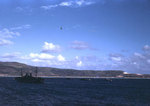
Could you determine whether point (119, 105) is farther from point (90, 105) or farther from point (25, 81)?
point (25, 81)

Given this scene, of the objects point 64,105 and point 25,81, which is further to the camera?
point 25,81

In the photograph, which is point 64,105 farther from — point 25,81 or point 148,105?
point 25,81

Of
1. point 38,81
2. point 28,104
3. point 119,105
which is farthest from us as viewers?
point 38,81

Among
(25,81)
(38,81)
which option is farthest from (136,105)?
(25,81)

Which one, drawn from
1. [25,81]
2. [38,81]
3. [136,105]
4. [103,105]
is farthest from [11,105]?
[25,81]

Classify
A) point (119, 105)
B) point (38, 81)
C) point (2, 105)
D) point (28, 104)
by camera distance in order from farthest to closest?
point (38, 81), point (119, 105), point (28, 104), point (2, 105)

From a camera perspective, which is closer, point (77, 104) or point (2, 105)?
point (2, 105)

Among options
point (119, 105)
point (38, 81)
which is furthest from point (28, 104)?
point (38, 81)

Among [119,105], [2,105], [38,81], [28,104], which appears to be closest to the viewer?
[2,105]
